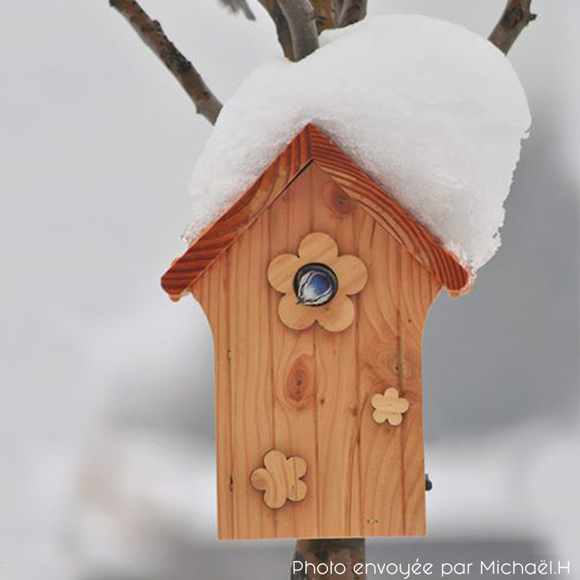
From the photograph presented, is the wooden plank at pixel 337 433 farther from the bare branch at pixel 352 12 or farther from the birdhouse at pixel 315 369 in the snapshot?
the bare branch at pixel 352 12

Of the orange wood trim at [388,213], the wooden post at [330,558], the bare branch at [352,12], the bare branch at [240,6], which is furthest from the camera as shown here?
the bare branch at [240,6]

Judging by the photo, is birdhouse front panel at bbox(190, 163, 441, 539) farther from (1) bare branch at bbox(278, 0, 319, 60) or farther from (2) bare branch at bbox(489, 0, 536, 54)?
(2) bare branch at bbox(489, 0, 536, 54)

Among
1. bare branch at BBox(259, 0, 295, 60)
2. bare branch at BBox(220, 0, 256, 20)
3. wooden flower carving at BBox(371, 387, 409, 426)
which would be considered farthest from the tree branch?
wooden flower carving at BBox(371, 387, 409, 426)

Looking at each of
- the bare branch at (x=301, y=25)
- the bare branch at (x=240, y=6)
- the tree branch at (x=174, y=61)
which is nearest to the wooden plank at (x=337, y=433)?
the bare branch at (x=301, y=25)

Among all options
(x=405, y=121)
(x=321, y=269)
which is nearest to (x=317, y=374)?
(x=321, y=269)

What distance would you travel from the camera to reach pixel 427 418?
2.00 metres

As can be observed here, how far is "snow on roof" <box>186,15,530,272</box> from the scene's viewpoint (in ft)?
3.32

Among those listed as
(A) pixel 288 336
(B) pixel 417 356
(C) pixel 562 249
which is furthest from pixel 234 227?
(C) pixel 562 249

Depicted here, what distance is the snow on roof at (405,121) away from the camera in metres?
1.01

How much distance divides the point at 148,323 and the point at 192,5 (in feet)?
2.11

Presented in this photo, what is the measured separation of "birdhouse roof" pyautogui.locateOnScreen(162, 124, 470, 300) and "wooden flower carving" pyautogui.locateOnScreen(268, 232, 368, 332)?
5 centimetres

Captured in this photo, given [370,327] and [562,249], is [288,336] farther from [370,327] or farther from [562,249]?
[562,249]

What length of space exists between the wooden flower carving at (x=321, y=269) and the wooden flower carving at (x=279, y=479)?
14 cm

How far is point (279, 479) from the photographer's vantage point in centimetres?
104
